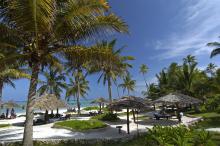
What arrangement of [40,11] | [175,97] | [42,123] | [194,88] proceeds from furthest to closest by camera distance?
1. [194,88]
2. [42,123]
3. [175,97]
4. [40,11]

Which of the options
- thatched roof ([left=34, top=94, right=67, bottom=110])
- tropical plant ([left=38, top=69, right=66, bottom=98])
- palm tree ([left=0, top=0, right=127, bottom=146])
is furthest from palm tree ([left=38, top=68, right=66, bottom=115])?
palm tree ([left=0, top=0, right=127, bottom=146])

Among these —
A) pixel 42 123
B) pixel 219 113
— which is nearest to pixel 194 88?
pixel 219 113

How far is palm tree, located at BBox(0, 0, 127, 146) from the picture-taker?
897 cm

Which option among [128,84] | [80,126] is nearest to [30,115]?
[80,126]

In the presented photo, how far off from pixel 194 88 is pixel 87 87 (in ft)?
84.0

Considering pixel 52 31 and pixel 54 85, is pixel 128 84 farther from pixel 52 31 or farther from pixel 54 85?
pixel 52 31

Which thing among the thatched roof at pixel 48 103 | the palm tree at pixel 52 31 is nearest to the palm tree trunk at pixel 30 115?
the palm tree at pixel 52 31

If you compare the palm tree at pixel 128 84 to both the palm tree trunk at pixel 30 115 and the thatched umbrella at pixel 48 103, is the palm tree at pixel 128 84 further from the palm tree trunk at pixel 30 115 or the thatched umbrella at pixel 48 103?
the palm tree trunk at pixel 30 115

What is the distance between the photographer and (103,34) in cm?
1016

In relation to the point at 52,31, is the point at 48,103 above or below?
below

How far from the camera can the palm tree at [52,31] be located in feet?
29.4

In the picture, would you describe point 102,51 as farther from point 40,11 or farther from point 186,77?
point 186,77

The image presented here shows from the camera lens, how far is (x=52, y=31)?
391 inches

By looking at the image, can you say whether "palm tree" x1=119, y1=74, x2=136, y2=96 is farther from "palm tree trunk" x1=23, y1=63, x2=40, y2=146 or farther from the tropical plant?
"palm tree trunk" x1=23, y1=63, x2=40, y2=146
